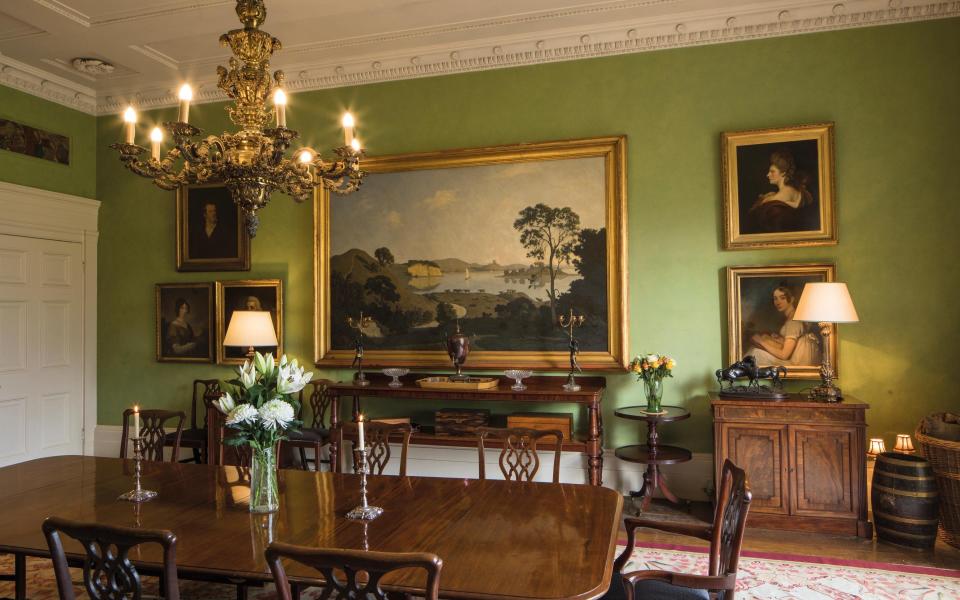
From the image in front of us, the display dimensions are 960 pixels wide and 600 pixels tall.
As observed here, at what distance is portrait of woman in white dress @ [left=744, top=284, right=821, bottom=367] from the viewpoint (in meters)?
5.03

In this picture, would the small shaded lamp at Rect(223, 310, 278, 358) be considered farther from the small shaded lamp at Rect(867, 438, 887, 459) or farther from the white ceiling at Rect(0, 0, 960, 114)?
the small shaded lamp at Rect(867, 438, 887, 459)

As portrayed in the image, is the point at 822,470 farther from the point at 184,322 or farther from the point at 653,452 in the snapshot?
the point at 184,322

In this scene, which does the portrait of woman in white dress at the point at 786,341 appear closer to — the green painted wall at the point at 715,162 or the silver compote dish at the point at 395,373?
the green painted wall at the point at 715,162

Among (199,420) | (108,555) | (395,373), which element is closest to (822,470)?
(395,373)

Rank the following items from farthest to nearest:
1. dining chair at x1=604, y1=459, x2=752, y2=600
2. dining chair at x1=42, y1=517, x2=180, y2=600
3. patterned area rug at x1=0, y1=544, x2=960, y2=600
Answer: patterned area rug at x1=0, y1=544, x2=960, y2=600 → dining chair at x1=604, y1=459, x2=752, y2=600 → dining chair at x1=42, y1=517, x2=180, y2=600

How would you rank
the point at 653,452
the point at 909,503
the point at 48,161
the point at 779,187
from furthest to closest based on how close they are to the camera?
the point at 48,161
the point at 779,187
the point at 653,452
the point at 909,503

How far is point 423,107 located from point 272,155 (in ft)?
9.57

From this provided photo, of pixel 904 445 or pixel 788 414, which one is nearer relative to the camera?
pixel 788 414

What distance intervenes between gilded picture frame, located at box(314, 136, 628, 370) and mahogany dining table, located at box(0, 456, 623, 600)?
255 cm

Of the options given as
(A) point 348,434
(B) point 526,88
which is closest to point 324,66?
(B) point 526,88

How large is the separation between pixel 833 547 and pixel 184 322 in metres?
5.93

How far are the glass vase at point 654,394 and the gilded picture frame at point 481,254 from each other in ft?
1.12

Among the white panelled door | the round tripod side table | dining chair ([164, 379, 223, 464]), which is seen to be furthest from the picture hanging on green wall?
the round tripod side table

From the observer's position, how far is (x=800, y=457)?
177 inches
